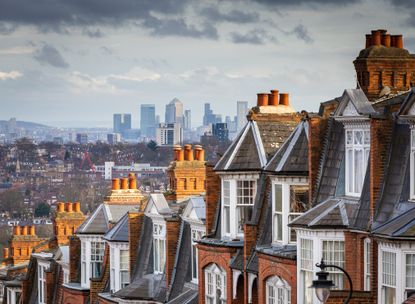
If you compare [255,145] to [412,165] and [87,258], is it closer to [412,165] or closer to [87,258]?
[412,165]

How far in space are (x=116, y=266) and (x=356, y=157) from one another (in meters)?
20.5

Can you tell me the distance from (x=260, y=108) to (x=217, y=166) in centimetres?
265

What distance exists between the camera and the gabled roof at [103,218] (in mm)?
63281

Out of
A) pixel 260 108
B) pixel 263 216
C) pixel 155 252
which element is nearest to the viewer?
pixel 263 216

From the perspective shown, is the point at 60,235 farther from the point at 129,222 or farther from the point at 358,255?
the point at 358,255

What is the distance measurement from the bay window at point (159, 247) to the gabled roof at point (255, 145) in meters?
7.48

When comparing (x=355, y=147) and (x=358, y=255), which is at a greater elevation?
(x=355, y=147)

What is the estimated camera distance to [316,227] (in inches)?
1548

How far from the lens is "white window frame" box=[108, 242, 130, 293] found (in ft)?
192

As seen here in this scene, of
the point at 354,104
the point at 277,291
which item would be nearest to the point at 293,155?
the point at 277,291

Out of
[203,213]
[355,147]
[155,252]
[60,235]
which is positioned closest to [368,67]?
[355,147]

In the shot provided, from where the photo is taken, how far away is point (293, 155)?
143ft

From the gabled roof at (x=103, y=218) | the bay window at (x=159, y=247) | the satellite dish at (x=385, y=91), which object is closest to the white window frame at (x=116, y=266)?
the bay window at (x=159, y=247)

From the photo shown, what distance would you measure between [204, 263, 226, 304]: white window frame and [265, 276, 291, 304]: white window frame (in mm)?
4092
